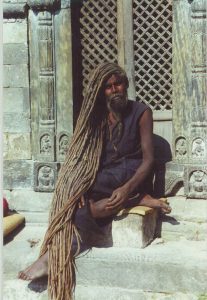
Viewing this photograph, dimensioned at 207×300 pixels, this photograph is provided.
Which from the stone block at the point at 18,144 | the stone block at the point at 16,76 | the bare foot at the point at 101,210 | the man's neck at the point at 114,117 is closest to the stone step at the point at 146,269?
the bare foot at the point at 101,210

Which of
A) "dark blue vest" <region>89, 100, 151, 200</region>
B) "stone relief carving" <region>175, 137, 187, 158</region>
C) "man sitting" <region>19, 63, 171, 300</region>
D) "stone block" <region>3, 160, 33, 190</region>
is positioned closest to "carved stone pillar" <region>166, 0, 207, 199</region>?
"stone relief carving" <region>175, 137, 187, 158</region>

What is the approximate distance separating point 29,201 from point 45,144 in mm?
591

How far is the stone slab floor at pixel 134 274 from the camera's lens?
471 cm

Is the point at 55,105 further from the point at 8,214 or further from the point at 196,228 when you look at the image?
the point at 196,228

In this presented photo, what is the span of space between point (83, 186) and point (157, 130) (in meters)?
1.23

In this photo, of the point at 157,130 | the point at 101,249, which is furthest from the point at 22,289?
the point at 157,130

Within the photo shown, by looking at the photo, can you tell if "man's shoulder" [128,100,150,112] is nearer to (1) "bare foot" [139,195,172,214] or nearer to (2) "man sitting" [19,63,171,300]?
(2) "man sitting" [19,63,171,300]

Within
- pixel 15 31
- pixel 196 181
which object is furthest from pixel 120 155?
pixel 15 31

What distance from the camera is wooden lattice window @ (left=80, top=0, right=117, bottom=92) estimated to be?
5.96 m

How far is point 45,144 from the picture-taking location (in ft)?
19.6

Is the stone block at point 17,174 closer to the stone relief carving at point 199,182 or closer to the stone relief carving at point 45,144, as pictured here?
the stone relief carving at point 45,144

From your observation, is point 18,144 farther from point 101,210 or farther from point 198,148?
point 198,148

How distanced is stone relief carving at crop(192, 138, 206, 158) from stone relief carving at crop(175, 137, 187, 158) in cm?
Answer: 11

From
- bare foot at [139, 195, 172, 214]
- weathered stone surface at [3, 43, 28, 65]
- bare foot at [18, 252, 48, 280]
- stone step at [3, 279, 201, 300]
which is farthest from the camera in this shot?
weathered stone surface at [3, 43, 28, 65]
